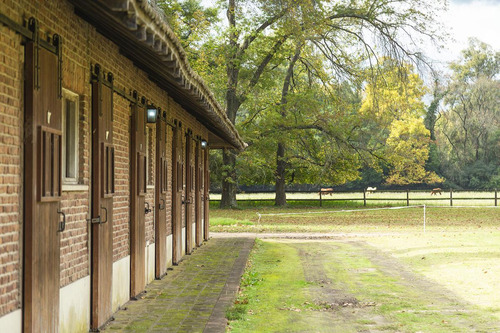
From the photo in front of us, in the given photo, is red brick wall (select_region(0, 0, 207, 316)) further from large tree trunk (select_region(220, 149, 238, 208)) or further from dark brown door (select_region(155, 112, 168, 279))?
large tree trunk (select_region(220, 149, 238, 208))

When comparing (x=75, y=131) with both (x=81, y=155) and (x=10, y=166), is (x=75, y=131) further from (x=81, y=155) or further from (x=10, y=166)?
(x=10, y=166)

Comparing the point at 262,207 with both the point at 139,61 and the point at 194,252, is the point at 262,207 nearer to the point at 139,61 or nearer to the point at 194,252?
the point at 194,252

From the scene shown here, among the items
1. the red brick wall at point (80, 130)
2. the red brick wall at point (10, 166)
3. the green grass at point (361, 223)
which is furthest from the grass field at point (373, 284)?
the red brick wall at point (10, 166)

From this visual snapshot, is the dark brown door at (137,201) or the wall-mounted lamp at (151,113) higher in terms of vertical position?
the wall-mounted lamp at (151,113)

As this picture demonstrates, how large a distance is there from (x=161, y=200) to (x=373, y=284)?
3761mm

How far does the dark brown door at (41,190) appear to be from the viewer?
16.2 feet

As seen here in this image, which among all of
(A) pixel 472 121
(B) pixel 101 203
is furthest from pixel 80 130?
(A) pixel 472 121

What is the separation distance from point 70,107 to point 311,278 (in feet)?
20.3

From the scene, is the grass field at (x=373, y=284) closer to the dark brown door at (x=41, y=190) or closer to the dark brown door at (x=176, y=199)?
the dark brown door at (x=176, y=199)

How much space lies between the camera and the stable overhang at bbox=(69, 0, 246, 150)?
423cm

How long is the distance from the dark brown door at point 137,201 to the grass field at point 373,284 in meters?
1.48

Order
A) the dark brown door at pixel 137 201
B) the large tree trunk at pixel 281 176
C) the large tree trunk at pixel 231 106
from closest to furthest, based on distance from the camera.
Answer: the dark brown door at pixel 137 201 < the large tree trunk at pixel 231 106 < the large tree trunk at pixel 281 176

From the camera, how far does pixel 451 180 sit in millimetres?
68188

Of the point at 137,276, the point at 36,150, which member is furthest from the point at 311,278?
the point at 36,150
